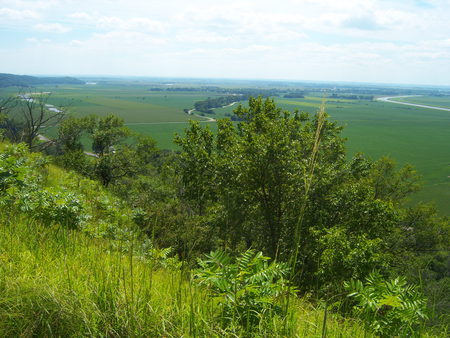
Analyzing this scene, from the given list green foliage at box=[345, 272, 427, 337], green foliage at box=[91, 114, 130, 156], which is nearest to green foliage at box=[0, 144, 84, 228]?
green foliage at box=[345, 272, 427, 337]

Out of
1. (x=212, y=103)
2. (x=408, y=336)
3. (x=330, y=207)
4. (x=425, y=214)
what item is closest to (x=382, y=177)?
(x=425, y=214)

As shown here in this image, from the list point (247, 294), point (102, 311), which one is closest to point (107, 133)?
point (102, 311)

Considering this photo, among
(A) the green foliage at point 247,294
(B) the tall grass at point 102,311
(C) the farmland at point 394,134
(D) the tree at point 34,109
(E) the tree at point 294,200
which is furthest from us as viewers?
(C) the farmland at point 394,134

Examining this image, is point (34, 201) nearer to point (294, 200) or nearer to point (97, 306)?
point (97, 306)

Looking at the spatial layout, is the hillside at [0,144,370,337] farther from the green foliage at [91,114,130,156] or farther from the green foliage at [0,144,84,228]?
the green foliage at [91,114,130,156]

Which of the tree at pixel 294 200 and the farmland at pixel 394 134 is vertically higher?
the tree at pixel 294 200

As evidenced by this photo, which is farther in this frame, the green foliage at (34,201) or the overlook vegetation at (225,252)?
the green foliage at (34,201)

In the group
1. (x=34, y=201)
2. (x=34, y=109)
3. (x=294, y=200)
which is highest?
(x=34, y=109)

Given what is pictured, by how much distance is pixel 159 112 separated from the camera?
14288 centimetres

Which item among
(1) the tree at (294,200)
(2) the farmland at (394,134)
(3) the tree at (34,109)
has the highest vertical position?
(3) the tree at (34,109)

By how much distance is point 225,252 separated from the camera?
10.3 feet

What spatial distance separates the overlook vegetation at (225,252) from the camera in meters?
2.51

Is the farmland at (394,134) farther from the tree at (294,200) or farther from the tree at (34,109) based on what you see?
the tree at (294,200)

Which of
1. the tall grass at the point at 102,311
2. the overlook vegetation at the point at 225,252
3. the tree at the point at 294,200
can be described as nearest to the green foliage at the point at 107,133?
the overlook vegetation at the point at 225,252
